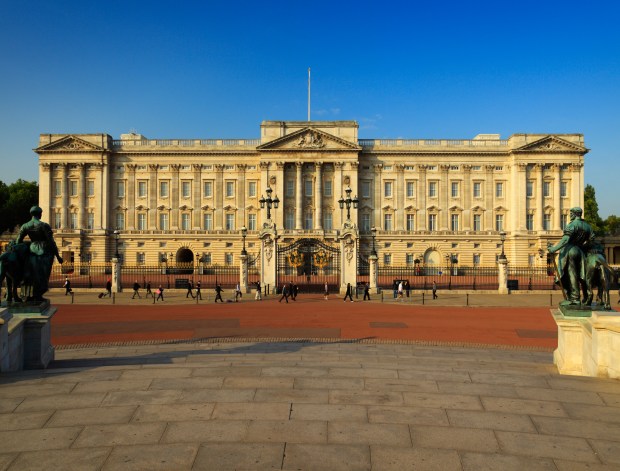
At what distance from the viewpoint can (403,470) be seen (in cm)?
534

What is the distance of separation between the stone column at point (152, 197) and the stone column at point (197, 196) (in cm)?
512

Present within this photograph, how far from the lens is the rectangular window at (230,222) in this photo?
62.4 metres

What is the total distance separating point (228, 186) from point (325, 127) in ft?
50.2

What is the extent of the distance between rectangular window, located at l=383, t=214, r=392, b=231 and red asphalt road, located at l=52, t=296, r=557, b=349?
33432mm

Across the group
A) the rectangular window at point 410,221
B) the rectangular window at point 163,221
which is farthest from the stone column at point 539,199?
the rectangular window at point 163,221

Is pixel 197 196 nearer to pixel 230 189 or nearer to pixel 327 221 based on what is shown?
pixel 230 189

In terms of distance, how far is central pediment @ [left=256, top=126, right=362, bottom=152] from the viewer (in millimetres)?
59844

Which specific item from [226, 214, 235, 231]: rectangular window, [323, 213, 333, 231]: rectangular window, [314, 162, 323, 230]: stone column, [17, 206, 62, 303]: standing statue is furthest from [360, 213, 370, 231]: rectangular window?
[17, 206, 62, 303]: standing statue

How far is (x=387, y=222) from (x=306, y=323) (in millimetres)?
42394

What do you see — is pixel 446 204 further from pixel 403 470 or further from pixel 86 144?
pixel 403 470

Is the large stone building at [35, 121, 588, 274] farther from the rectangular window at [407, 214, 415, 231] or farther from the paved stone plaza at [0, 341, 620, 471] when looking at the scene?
the paved stone plaza at [0, 341, 620, 471]

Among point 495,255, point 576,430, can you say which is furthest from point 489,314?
point 495,255

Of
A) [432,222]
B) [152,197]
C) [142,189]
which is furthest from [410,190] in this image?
[142,189]

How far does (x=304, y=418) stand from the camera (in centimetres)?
687
